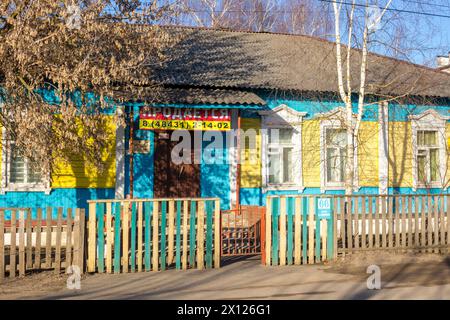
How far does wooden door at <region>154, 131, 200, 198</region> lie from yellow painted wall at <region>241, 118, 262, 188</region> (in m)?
1.24

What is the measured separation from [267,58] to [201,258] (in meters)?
8.87

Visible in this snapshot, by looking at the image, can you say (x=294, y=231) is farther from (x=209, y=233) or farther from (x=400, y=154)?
(x=400, y=154)

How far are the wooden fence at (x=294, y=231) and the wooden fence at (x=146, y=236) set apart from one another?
0.96 meters

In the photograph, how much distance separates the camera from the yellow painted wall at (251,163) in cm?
1426

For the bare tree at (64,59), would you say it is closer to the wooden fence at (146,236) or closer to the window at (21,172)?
the wooden fence at (146,236)

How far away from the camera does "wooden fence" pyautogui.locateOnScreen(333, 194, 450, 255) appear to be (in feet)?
31.5

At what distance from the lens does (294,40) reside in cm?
1806

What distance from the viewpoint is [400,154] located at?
1567 cm

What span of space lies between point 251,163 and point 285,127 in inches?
55.0

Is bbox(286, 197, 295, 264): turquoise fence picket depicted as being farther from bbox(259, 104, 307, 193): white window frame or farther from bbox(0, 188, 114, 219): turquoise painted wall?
bbox(0, 188, 114, 219): turquoise painted wall

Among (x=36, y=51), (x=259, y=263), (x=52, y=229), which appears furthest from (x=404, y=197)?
(x=36, y=51)

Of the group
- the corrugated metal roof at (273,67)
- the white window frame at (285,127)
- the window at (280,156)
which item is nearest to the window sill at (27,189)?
the corrugated metal roof at (273,67)

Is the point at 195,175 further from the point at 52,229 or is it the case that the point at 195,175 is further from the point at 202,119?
the point at 52,229

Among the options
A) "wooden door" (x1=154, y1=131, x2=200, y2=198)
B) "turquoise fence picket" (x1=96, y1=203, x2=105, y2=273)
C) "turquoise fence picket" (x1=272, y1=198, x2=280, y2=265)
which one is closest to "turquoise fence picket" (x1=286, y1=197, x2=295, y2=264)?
"turquoise fence picket" (x1=272, y1=198, x2=280, y2=265)
